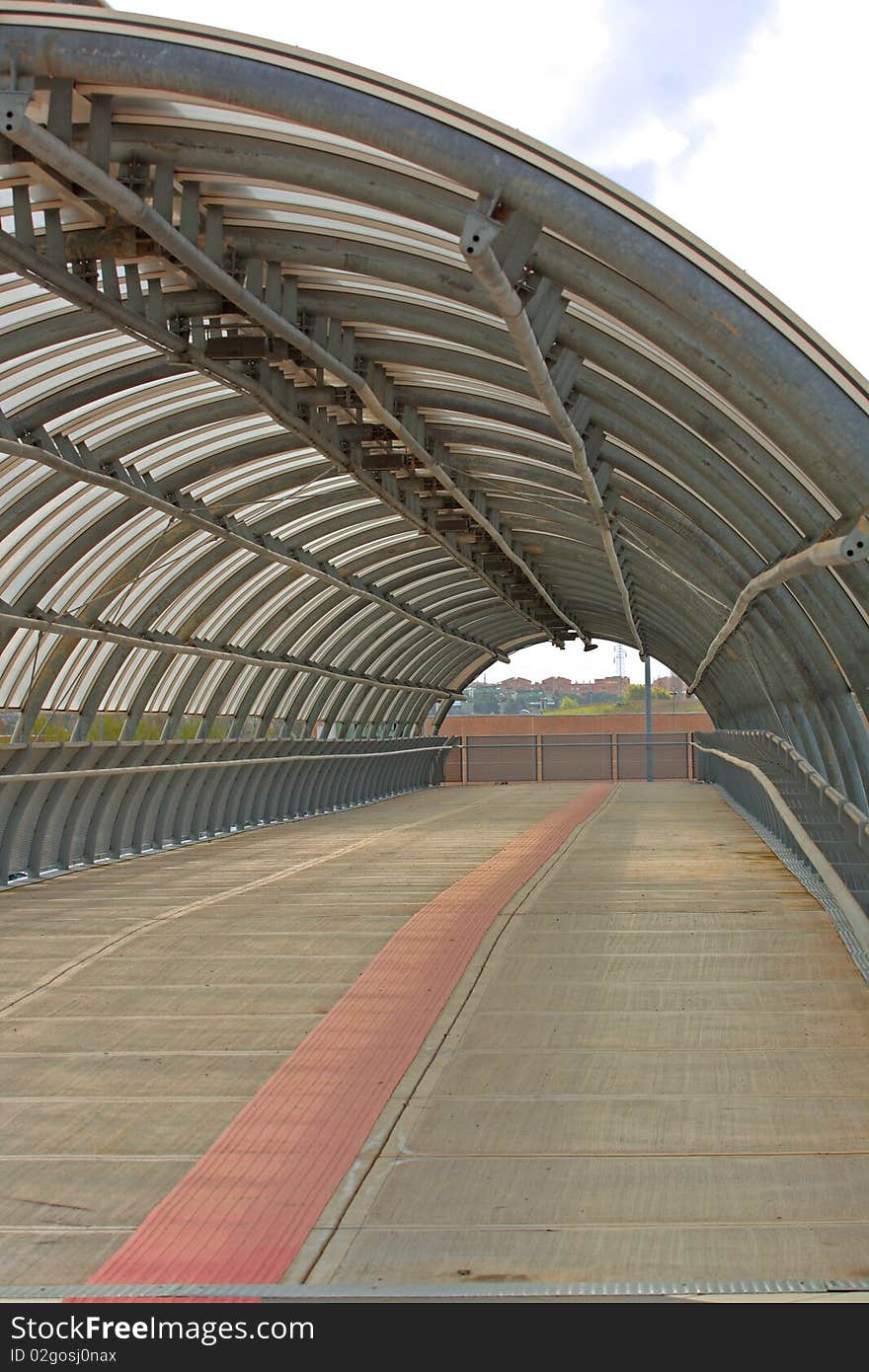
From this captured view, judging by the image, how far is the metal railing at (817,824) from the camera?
964 cm

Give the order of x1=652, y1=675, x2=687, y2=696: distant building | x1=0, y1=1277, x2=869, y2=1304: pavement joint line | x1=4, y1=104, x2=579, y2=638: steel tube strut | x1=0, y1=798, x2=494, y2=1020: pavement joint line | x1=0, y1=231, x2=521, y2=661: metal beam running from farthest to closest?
x1=652, y1=675, x2=687, y2=696: distant building, x1=0, y1=798, x2=494, y2=1020: pavement joint line, x1=0, y1=231, x2=521, y2=661: metal beam, x1=4, y1=104, x2=579, y2=638: steel tube strut, x1=0, y1=1277, x2=869, y2=1304: pavement joint line

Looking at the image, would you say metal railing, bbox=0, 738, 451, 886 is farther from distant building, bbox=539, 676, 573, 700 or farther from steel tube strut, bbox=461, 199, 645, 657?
distant building, bbox=539, 676, 573, 700

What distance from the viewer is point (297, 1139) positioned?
21.4 feet

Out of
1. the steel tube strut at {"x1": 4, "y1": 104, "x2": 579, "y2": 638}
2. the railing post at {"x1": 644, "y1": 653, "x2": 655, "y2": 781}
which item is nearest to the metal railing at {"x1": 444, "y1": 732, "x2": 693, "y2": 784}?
the railing post at {"x1": 644, "y1": 653, "x2": 655, "y2": 781}

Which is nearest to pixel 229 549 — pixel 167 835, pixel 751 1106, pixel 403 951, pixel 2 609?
pixel 167 835

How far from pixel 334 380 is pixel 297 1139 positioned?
11.4m

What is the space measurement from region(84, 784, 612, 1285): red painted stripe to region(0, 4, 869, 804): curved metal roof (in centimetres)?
374

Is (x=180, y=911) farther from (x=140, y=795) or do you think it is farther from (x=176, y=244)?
(x=140, y=795)

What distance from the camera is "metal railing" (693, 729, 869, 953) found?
31.6 ft

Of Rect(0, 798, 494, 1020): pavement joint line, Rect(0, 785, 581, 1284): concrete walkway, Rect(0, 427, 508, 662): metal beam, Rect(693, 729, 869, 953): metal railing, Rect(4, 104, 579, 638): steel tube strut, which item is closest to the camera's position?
Rect(0, 785, 581, 1284): concrete walkway

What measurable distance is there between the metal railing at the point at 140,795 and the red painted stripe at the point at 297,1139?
6.53m

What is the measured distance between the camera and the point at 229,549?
22.9 meters

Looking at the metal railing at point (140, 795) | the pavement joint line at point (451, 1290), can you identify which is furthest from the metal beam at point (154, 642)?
the pavement joint line at point (451, 1290)

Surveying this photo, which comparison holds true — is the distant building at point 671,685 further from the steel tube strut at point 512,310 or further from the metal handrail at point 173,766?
the steel tube strut at point 512,310
